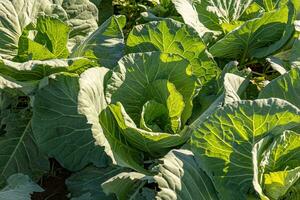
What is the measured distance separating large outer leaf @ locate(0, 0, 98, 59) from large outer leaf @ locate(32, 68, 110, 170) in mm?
426

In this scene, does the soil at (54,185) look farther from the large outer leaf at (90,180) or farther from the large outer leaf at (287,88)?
the large outer leaf at (287,88)

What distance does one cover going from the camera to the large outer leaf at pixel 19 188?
7.86 feet

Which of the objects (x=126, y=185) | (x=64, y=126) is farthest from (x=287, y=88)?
(x=64, y=126)

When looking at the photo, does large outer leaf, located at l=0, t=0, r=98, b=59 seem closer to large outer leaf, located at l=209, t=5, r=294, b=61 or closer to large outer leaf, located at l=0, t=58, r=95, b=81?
large outer leaf, located at l=0, t=58, r=95, b=81

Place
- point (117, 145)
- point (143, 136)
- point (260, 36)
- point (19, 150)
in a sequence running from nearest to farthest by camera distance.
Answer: point (143, 136), point (117, 145), point (19, 150), point (260, 36)

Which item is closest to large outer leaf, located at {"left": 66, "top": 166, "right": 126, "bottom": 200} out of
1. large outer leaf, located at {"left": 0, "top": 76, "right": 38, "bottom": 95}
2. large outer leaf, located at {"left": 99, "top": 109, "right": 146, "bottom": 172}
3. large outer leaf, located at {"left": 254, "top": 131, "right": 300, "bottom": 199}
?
large outer leaf, located at {"left": 99, "top": 109, "right": 146, "bottom": 172}

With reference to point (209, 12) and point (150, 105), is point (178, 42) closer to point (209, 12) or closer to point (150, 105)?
point (150, 105)

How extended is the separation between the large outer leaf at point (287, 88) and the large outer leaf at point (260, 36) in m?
0.62

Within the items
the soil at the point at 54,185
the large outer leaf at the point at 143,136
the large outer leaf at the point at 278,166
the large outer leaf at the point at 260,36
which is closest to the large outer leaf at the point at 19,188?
the soil at the point at 54,185

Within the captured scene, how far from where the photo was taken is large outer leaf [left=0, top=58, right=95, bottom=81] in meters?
2.67

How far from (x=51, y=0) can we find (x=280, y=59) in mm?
Result: 1375

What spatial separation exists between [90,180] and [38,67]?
0.62 metres

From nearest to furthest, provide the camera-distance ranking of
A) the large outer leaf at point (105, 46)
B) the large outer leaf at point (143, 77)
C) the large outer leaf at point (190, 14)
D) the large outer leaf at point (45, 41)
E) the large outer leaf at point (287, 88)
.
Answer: the large outer leaf at point (287, 88)
the large outer leaf at point (143, 77)
the large outer leaf at point (45, 41)
the large outer leaf at point (105, 46)
the large outer leaf at point (190, 14)

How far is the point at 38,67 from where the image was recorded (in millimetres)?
2711
